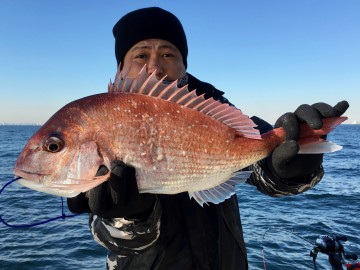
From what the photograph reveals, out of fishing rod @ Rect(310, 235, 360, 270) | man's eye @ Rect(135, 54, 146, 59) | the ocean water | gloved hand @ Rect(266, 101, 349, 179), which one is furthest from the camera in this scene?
the ocean water

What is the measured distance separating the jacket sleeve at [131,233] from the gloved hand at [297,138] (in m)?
1.14

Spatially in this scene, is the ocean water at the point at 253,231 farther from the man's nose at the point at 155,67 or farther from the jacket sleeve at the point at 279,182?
the man's nose at the point at 155,67

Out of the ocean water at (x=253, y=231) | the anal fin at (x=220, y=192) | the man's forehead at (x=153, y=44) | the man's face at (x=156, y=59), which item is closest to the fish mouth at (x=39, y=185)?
the anal fin at (x=220, y=192)

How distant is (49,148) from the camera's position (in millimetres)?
2250

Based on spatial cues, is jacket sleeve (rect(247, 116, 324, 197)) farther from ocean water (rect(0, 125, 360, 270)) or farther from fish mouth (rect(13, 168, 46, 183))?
ocean water (rect(0, 125, 360, 270))

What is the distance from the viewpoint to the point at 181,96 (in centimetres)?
248

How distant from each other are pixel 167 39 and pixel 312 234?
8.86 m

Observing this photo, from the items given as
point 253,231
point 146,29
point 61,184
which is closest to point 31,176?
point 61,184

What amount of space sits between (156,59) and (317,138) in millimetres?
1827

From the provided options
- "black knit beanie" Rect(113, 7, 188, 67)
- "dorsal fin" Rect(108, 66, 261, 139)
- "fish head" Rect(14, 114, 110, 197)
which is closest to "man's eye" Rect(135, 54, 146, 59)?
"black knit beanie" Rect(113, 7, 188, 67)

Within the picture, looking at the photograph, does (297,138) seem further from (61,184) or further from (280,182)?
(61,184)

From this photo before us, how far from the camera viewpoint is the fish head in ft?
7.22

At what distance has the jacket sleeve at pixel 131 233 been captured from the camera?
2.67 m

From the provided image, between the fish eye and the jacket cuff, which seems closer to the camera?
the fish eye
